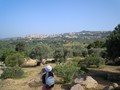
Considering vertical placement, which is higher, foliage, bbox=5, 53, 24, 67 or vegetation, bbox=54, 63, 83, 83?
vegetation, bbox=54, 63, 83, 83

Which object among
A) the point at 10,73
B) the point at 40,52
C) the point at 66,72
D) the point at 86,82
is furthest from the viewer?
the point at 40,52

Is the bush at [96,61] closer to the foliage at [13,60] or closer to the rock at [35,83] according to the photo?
the foliage at [13,60]

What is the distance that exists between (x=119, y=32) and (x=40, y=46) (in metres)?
18.6

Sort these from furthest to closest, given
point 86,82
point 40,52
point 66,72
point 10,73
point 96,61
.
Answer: point 40,52, point 96,61, point 10,73, point 66,72, point 86,82

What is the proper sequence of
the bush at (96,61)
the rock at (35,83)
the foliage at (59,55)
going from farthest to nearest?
1. the foliage at (59,55)
2. the bush at (96,61)
3. the rock at (35,83)

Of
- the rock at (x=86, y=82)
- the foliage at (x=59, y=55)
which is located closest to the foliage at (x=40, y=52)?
the foliage at (x=59, y=55)

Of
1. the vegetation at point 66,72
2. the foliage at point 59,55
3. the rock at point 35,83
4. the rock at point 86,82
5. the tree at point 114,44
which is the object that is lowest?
the foliage at point 59,55

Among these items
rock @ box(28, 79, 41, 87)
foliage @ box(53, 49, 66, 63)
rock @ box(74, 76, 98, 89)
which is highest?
rock @ box(74, 76, 98, 89)

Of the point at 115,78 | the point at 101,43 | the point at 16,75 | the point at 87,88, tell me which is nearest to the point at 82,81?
the point at 87,88

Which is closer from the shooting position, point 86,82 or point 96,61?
point 86,82

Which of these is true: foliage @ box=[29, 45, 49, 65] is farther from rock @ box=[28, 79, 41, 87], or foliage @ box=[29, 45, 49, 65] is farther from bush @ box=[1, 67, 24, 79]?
rock @ box=[28, 79, 41, 87]

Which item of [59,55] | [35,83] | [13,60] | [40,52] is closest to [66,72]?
[35,83]

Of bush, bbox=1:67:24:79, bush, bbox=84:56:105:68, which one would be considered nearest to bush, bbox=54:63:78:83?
bush, bbox=1:67:24:79

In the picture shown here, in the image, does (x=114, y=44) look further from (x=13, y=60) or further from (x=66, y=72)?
(x=13, y=60)
